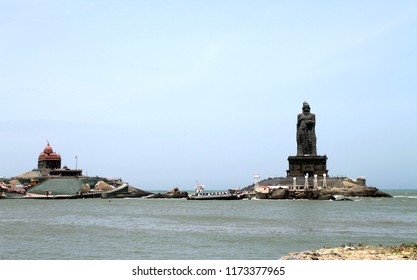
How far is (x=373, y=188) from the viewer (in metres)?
A: 166

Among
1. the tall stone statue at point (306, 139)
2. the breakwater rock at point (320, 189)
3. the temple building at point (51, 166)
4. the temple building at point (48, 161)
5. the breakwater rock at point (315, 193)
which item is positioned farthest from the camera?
the temple building at point (48, 161)

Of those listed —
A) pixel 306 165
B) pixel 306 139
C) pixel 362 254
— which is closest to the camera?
pixel 362 254

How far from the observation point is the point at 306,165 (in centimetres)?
17150

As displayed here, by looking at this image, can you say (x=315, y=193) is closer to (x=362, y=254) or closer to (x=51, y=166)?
(x=51, y=166)

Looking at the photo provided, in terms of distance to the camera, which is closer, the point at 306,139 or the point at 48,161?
the point at 306,139

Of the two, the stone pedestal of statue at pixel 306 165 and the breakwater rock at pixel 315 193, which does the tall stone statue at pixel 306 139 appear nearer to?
the stone pedestal of statue at pixel 306 165

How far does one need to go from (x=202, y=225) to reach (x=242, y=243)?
18.8 m

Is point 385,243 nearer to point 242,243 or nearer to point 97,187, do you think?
point 242,243

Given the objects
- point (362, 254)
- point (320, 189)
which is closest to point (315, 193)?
point (320, 189)

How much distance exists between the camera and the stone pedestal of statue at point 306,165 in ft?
561

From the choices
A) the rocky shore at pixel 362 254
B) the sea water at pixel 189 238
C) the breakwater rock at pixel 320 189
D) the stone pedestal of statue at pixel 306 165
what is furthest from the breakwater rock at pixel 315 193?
the rocky shore at pixel 362 254

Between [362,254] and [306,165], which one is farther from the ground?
[306,165]

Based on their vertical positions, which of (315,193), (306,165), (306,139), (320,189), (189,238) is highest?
(306,139)
